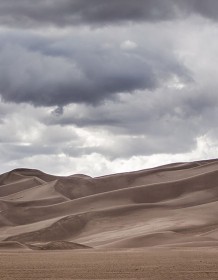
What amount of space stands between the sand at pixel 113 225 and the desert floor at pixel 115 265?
0.02 m

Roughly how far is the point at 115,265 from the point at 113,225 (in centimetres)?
2229

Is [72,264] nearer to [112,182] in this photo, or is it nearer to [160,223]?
[160,223]

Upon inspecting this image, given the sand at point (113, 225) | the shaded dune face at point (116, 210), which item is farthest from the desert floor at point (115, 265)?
the shaded dune face at point (116, 210)

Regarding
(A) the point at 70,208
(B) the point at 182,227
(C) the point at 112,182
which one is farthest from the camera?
(C) the point at 112,182

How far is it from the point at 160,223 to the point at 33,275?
22402 mm

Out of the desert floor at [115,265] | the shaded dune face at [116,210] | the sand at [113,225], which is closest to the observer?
the desert floor at [115,265]

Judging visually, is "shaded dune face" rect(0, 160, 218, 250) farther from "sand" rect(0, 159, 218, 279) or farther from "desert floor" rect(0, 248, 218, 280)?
"desert floor" rect(0, 248, 218, 280)

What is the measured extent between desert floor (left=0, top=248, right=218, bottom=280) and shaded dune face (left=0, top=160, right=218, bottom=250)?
4715 millimetres

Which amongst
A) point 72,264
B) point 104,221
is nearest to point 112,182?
point 104,221

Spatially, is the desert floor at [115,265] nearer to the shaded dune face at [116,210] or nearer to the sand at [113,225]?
the sand at [113,225]

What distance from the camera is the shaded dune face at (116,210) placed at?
114ft

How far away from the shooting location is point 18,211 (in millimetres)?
51219

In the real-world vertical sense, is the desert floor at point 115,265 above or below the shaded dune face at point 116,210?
below

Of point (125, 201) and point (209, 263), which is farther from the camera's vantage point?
point (125, 201)
